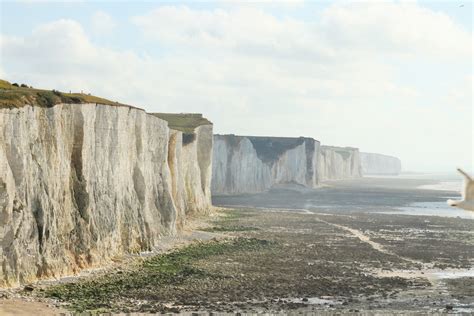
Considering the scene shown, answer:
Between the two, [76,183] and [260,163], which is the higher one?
[260,163]

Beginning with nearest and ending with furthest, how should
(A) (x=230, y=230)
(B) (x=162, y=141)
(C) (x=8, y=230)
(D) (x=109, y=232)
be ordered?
1. (C) (x=8, y=230)
2. (D) (x=109, y=232)
3. (B) (x=162, y=141)
4. (A) (x=230, y=230)

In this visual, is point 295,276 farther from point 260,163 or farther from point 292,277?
point 260,163

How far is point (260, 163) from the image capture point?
130 m

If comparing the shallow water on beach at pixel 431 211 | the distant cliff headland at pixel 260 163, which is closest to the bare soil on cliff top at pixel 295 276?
the shallow water on beach at pixel 431 211

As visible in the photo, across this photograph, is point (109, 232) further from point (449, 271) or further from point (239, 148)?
point (239, 148)

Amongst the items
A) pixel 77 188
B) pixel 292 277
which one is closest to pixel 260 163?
pixel 292 277

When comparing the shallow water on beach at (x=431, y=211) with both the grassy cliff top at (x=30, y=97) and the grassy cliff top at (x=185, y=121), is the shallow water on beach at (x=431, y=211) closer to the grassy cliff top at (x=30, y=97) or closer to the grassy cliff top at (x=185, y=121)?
the grassy cliff top at (x=185, y=121)

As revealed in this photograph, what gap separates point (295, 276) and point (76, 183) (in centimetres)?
1100

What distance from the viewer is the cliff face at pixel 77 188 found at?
28.7 metres

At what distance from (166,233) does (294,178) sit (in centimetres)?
9679

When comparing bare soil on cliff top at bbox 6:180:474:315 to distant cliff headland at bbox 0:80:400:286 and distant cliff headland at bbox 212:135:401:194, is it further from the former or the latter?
distant cliff headland at bbox 212:135:401:194

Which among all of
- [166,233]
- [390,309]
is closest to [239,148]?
[166,233]

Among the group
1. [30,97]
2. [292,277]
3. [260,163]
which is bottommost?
[292,277]

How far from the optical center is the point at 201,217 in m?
66.1
